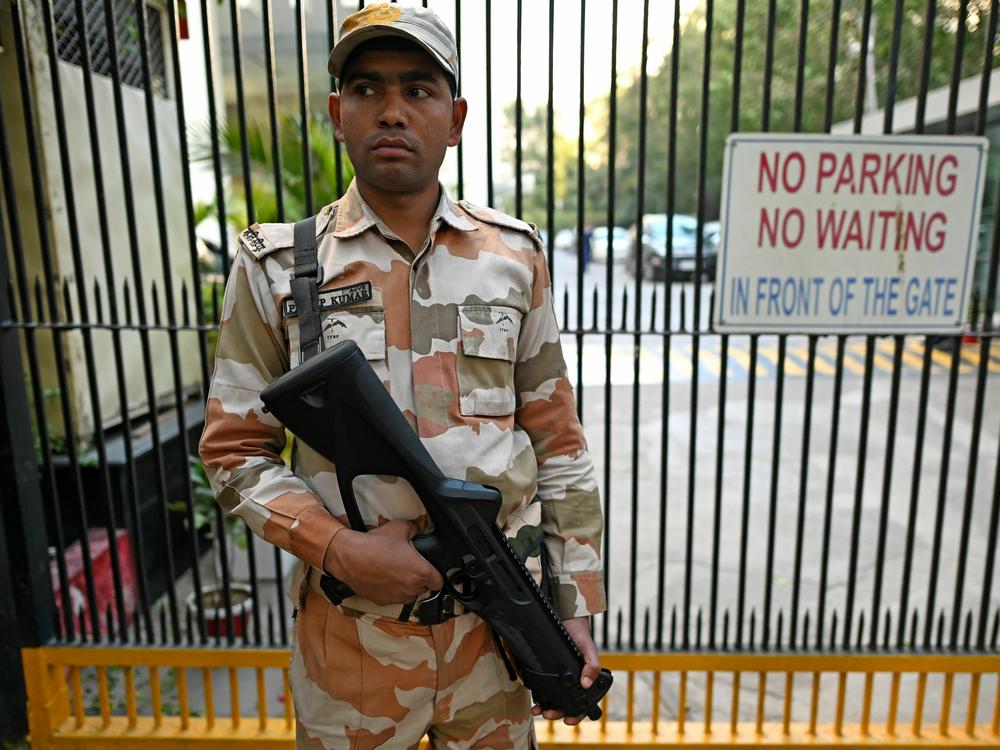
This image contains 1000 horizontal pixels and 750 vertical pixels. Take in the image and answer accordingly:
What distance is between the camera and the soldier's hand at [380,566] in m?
1.31

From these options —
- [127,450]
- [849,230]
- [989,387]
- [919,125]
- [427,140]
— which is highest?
[919,125]

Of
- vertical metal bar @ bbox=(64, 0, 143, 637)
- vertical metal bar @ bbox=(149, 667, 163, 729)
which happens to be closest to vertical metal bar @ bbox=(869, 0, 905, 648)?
vertical metal bar @ bbox=(64, 0, 143, 637)

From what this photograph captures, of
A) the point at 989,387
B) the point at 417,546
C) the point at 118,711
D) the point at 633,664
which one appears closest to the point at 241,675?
the point at 118,711

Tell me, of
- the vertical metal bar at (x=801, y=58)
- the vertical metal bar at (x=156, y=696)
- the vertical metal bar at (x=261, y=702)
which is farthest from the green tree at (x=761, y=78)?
the vertical metal bar at (x=156, y=696)

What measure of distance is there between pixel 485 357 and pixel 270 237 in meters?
0.48

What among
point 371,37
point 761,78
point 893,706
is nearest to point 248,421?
point 371,37

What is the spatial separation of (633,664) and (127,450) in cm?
177

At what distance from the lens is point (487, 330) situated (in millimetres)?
1447

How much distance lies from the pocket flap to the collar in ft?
0.61

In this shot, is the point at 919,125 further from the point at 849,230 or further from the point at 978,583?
the point at 978,583

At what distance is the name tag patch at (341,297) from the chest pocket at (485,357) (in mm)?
186

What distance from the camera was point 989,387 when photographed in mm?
9211

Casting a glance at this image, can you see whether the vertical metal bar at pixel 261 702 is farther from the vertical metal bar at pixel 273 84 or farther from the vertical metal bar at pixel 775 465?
the vertical metal bar at pixel 775 465

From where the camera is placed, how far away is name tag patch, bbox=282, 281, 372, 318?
54.8 inches
